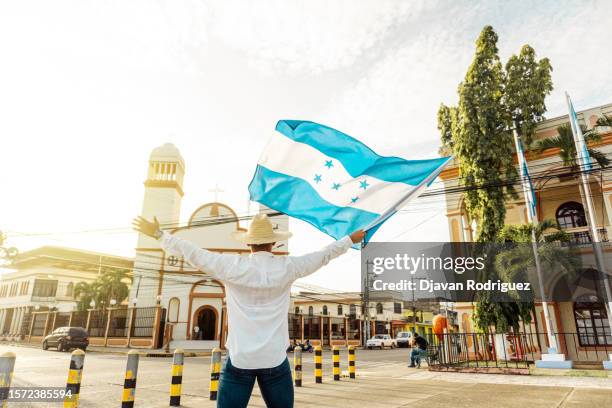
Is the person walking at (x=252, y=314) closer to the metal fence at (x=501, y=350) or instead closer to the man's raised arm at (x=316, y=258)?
the man's raised arm at (x=316, y=258)

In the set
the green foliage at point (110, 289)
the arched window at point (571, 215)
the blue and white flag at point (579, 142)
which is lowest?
the green foliage at point (110, 289)

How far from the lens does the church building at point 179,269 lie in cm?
2983

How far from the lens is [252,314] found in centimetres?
266

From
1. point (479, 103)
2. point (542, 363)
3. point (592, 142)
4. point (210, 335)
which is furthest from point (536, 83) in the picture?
point (210, 335)

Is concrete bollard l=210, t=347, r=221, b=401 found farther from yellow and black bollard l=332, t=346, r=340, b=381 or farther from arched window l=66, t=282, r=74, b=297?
arched window l=66, t=282, r=74, b=297

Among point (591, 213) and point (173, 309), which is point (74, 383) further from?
point (173, 309)

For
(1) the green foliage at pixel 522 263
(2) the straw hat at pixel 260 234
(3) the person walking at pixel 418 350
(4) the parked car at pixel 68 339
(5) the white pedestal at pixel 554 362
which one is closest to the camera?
(2) the straw hat at pixel 260 234

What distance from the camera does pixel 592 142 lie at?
18.9 m

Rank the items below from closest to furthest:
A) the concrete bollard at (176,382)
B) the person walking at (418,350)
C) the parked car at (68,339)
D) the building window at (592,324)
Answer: the concrete bollard at (176,382)
the person walking at (418,350)
the building window at (592,324)
the parked car at (68,339)

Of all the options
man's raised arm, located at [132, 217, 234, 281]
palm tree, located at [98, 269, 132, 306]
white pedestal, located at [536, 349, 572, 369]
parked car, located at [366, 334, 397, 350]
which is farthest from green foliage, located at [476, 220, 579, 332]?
palm tree, located at [98, 269, 132, 306]

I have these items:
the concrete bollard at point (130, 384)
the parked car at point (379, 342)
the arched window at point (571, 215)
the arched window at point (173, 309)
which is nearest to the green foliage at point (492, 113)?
the arched window at point (571, 215)

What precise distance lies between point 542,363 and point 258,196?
44.1 ft

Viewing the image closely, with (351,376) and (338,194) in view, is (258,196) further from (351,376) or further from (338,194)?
(351,376)

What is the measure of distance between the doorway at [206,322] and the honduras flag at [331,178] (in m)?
27.8
